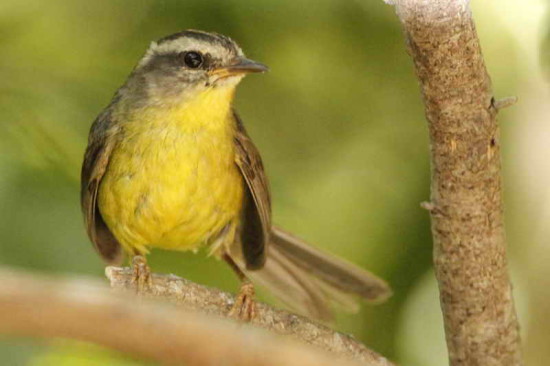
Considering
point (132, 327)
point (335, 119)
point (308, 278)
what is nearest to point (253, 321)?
point (308, 278)

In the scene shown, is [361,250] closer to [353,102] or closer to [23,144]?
[353,102]

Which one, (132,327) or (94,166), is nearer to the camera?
(132,327)

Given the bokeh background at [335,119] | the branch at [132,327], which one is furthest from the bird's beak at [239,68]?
the branch at [132,327]

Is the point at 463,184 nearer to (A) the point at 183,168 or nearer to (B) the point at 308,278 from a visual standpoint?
(A) the point at 183,168

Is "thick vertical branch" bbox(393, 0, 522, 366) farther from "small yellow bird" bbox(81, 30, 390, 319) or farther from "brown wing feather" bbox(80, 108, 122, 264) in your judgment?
"brown wing feather" bbox(80, 108, 122, 264)

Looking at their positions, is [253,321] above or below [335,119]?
below

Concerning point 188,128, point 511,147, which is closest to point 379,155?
point 511,147

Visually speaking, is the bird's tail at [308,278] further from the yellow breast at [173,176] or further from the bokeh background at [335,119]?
the yellow breast at [173,176]
